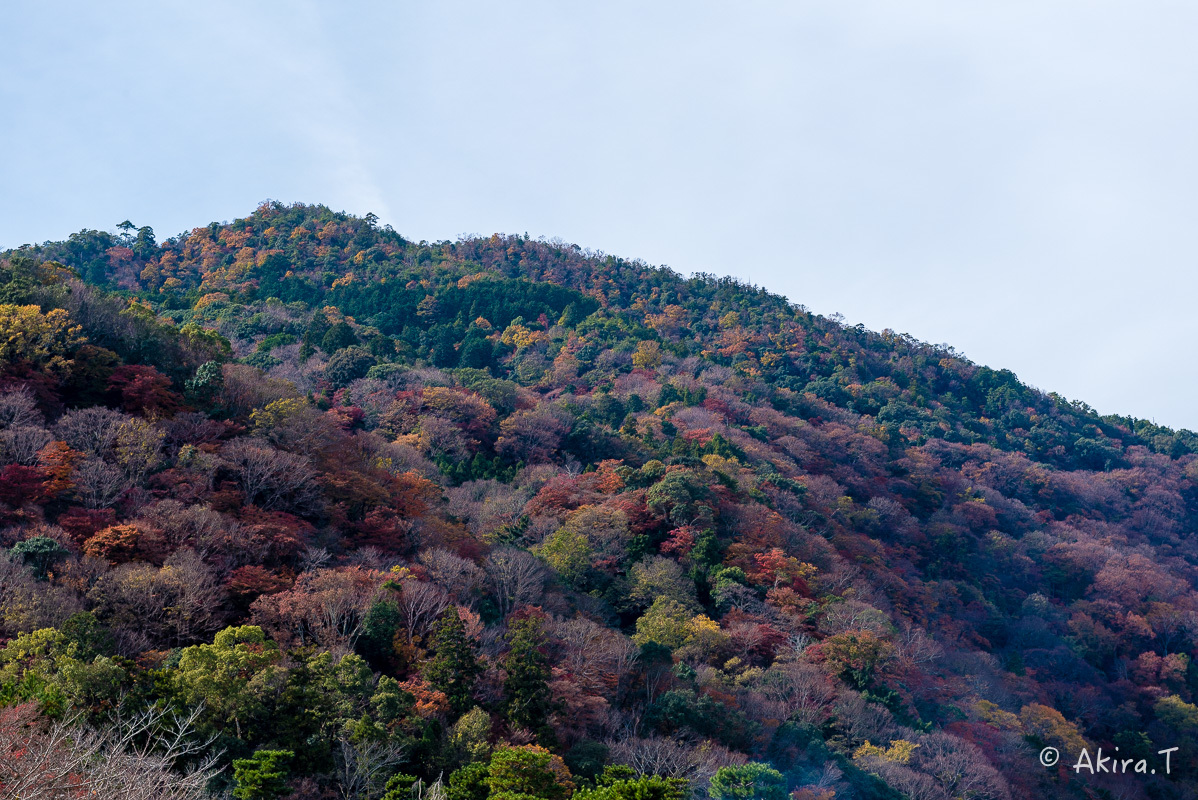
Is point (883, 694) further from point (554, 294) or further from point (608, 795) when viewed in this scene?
point (554, 294)

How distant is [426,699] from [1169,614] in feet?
166

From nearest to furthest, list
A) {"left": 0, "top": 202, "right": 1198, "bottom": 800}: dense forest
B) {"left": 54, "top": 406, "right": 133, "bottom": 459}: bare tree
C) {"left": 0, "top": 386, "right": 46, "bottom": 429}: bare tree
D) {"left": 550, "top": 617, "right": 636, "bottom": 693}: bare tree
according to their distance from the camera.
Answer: {"left": 0, "top": 202, "right": 1198, "bottom": 800}: dense forest
{"left": 550, "top": 617, "right": 636, "bottom": 693}: bare tree
{"left": 0, "top": 386, "right": 46, "bottom": 429}: bare tree
{"left": 54, "top": 406, "right": 133, "bottom": 459}: bare tree

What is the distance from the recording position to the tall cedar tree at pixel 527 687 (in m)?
24.6

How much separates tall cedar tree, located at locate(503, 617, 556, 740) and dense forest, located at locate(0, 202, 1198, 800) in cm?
11

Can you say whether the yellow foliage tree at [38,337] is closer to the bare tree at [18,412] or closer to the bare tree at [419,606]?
the bare tree at [18,412]

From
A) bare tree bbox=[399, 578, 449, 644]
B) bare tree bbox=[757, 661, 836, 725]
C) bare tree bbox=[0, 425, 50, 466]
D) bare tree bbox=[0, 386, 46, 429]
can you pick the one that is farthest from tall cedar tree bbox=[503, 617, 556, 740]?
bare tree bbox=[0, 386, 46, 429]

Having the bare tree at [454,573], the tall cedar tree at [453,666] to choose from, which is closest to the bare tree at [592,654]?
the bare tree at [454,573]

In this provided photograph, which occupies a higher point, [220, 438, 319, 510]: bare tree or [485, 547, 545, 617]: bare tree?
[220, 438, 319, 510]: bare tree

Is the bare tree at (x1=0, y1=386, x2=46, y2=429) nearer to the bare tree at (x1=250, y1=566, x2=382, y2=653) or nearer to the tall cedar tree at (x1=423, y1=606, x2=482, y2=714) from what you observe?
the bare tree at (x1=250, y1=566, x2=382, y2=653)

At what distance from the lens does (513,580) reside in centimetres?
3275

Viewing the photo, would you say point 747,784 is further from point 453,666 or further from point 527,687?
point 453,666

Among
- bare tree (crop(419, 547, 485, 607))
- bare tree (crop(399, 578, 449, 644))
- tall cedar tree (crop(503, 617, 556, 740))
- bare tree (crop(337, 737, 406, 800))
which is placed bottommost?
bare tree (crop(337, 737, 406, 800))

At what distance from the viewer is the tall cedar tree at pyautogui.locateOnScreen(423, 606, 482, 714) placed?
2425cm

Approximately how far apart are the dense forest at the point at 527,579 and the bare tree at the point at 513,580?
107 mm
